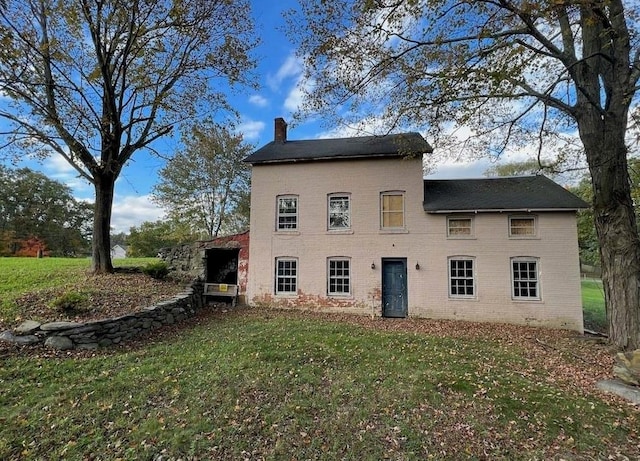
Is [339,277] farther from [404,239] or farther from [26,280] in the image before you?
[26,280]

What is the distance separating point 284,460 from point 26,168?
1861 inches

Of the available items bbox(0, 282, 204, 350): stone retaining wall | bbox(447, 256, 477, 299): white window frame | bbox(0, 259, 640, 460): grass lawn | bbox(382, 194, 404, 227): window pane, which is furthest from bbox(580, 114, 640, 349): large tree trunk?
bbox(0, 282, 204, 350): stone retaining wall

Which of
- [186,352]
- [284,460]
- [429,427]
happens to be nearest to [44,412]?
[186,352]

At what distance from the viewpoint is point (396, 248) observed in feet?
41.5

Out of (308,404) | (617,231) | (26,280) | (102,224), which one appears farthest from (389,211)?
(26,280)

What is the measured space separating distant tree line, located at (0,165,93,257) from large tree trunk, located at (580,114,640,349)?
146 feet

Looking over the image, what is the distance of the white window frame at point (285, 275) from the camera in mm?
13445

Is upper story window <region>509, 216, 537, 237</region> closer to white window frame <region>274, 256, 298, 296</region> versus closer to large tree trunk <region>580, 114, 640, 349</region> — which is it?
large tree trunk <region>580, 114, 640, 349</region>

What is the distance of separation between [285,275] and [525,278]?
9074 mm

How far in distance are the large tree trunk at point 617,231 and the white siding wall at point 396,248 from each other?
4004 mm

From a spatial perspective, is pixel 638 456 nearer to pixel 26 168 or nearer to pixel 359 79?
pixel 359 79

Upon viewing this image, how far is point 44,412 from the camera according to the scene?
14.4 feet

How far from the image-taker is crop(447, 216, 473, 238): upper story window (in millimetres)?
12234

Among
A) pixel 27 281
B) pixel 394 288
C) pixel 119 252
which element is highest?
pixel 119 252
